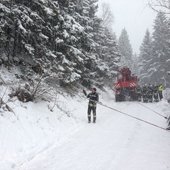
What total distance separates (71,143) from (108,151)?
157cm

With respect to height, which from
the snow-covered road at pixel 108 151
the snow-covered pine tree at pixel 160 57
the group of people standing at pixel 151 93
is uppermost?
the snow-covered pine tree at pixel 160 57

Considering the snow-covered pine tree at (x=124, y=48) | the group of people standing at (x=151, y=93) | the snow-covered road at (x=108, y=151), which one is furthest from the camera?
the snow-covered pine tree at (x=124, y=48)

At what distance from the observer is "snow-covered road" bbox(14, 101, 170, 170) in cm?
829

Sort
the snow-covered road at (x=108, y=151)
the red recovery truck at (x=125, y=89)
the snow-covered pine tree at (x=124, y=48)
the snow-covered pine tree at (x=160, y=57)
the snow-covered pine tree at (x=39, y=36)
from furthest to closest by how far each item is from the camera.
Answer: the snow-covered pine tree at (x=124, y=48)
the snow-covered pine tree at (x=160, y=57)
the red recovery truck at (x=125, y=89)
the snow-covered pine tree at (x=39, y=36)
the snow-covered road at (x=108, y=151)

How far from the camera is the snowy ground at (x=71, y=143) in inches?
329

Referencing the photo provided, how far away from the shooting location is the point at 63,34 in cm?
1750

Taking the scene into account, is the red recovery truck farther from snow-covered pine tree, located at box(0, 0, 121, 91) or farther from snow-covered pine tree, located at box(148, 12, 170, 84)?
snow-covered pine tree, located at box(148, 12, 170, 84)

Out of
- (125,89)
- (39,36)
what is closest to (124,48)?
(125,89)

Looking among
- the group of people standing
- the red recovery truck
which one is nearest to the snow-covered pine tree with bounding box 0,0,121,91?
the red recovery truck

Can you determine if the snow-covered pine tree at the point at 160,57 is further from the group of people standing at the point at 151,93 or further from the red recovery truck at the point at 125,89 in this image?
the group of people standing at the point at 151,93

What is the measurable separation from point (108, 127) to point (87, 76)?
11.8 m

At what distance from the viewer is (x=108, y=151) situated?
9.87 metres

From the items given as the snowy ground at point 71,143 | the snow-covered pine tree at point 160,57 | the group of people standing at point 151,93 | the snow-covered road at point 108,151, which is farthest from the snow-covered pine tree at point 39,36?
the snow-covered pine tree at point 160,57

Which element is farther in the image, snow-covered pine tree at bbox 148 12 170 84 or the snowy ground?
snow-covered pine tree at bbox 148 12 170 84
